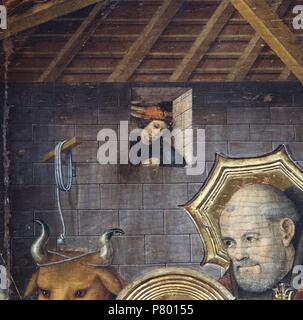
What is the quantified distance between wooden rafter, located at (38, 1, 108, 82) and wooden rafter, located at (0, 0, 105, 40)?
121mm

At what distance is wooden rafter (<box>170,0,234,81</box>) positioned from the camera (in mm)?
7117

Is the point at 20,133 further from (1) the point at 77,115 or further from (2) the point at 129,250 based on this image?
(2) the point at 129,250

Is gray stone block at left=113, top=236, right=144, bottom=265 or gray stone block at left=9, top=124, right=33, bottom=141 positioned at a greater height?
gray stone block at left=9, top=124, right=33, bottom=141

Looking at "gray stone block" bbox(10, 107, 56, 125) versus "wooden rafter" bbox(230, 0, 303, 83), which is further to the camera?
"gray stone block" bbox(10, 107, 56, 125)

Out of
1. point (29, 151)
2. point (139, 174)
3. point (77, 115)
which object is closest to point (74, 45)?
point (77, 115)

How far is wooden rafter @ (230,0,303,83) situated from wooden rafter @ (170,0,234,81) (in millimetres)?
131

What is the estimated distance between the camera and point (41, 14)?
7.06 meters

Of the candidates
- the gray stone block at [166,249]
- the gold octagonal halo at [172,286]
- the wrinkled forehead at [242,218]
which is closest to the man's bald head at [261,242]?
the wrinkled forehead at [242,218]

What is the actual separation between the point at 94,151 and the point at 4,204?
1.02m

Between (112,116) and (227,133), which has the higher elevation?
(112,116)

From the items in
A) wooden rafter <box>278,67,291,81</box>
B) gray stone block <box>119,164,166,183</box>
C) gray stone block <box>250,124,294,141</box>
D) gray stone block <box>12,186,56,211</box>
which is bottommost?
gray stone block <box>12,186,56,211</box>

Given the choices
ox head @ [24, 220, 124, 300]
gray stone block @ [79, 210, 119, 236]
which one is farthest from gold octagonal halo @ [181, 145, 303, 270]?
ox head @ [24, 220, 124, 300]

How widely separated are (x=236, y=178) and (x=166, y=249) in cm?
98

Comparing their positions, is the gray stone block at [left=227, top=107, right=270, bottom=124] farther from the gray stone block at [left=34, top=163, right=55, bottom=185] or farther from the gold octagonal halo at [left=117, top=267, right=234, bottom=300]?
the gray stone block at [left=34, top=163, right=55, bottom=185]
